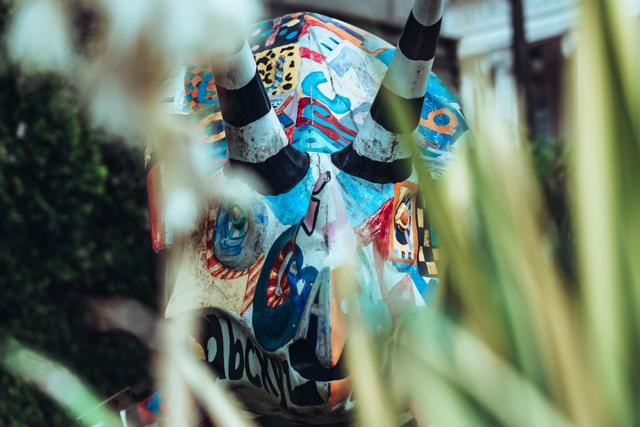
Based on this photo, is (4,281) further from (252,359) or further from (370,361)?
(370,361)

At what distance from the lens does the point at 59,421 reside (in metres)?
5.36

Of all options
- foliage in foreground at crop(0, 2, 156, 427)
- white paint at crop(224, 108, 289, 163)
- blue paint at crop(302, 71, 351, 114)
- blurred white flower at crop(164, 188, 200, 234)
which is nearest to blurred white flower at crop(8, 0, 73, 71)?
blurred white flower at crop(164, 188, 200, 234)

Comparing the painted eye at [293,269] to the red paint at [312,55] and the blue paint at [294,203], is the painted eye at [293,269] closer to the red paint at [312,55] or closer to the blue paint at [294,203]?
the blue paint at [294,203]

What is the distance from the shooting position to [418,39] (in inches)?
95.5

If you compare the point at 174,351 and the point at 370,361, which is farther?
the point at 370,361

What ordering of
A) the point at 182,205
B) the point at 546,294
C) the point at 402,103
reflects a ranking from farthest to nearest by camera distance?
the point at 402,103 < the point at 546,294 < the point at 182,205

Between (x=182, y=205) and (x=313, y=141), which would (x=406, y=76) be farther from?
(x=182, y=205)

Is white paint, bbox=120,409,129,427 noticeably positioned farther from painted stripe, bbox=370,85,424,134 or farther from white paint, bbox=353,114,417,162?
painted stripe, bbox=370,85,424,134

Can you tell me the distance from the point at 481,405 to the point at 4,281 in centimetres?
464

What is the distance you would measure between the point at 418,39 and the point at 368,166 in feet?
1.40

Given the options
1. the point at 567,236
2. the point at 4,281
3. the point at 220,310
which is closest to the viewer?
the point at 567,236

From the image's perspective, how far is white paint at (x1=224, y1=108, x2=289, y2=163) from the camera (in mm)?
2551

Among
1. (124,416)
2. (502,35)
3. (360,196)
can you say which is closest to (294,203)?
(360,196)

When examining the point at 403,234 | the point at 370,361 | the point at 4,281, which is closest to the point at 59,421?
the point at 4,281
